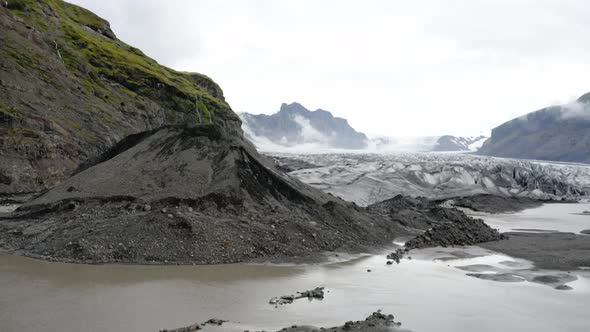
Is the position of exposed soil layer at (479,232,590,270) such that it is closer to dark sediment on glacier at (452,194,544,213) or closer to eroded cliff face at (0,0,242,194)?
dark sediment on glacier at (452,194,544,213)

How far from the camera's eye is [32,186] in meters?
29.4

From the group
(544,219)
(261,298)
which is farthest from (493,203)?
(261,298)

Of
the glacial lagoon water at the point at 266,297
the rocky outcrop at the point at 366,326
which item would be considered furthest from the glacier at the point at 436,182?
the rocky outcrop at the point at 366,326

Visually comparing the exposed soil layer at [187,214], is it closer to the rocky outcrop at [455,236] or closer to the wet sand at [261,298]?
the wet sand at [261,298]

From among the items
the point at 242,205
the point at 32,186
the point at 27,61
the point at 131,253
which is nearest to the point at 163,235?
the point at 131,253

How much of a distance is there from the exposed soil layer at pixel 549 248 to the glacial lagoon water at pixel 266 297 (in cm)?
134

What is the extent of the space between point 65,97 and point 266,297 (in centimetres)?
3869

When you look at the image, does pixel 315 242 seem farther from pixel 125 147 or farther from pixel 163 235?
pixel 125 147

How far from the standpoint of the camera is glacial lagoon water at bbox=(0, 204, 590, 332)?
9.12 metres

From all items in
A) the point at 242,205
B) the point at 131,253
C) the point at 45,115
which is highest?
the point at 45,115

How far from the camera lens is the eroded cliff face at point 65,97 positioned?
31184mm

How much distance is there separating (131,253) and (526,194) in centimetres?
4045

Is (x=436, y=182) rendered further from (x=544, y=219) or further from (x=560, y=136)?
(x=560, y=136)

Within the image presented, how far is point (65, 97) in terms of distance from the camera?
41625 millimetres
